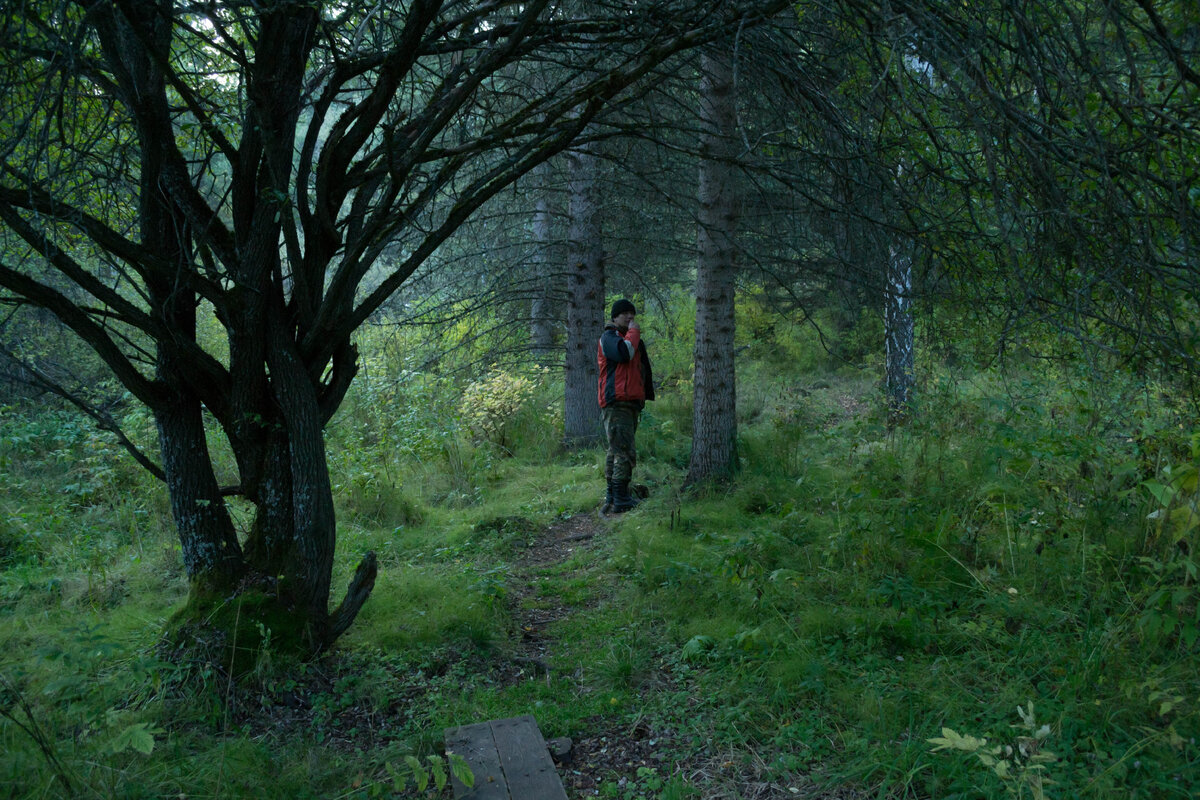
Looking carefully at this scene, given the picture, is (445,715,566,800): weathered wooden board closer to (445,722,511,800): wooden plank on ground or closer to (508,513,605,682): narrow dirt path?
(445,722,511,800): wooden plank on ground

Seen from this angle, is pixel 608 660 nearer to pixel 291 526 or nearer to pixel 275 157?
pixel 291 526

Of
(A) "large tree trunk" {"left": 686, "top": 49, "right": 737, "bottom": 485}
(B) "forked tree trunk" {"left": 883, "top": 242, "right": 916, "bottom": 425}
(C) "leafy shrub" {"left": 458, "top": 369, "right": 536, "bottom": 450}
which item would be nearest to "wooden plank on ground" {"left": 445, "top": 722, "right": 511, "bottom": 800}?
(B) "forked tree trunk" {"left": 883, "top": 242, "right": 916, "bottom": 425}

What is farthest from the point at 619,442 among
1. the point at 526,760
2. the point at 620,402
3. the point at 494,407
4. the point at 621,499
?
the point at 526,760

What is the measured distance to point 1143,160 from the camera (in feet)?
10.9

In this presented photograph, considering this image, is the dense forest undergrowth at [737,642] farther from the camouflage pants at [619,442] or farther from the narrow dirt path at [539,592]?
the camouflage pants at [619,442]

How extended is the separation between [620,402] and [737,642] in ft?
13.4

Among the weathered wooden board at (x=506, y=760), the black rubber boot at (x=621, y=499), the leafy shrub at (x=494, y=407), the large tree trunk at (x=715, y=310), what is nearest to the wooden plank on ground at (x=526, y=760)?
the weathered wooden board at (x=506, y=760)

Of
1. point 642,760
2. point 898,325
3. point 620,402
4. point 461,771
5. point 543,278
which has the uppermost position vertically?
point 543,278

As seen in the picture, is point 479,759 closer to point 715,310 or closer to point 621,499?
point 621,499

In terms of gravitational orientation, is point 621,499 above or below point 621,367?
below

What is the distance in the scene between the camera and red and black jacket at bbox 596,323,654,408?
26.3 ft

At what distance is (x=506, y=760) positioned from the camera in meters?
3.58

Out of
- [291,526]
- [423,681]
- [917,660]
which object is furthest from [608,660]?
[291,526]

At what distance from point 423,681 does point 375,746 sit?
26.0 inches
